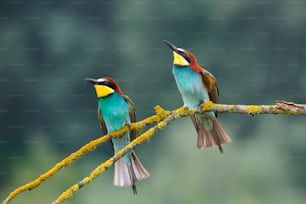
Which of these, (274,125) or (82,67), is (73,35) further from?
(274,125)

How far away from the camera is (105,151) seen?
729 cm

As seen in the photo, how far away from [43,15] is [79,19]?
45 centimetres

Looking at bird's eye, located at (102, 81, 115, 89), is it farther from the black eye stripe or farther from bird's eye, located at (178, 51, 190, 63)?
bird's eye, located at (178, 51, 190, 63)

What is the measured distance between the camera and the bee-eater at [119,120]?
243cm

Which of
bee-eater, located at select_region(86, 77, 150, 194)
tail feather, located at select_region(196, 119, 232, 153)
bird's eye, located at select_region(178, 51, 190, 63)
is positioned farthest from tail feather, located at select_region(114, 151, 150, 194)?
bird's eye, located at select_region(178, 51, 190, 63)

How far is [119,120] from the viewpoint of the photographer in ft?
8.20

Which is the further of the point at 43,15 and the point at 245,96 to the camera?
the point at 43,15

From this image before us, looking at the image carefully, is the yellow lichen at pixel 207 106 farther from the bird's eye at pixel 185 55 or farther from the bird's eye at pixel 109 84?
the bird's eye at pixel 109 84

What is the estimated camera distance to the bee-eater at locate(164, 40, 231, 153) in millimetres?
2371

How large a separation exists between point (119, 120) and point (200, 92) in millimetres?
236

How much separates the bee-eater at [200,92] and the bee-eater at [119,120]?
0.49 feet

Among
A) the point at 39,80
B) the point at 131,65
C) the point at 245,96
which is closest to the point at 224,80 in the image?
the point at 245,96

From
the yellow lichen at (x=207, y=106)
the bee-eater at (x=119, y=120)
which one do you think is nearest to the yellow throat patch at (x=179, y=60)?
the bee-eater at (x=119, y=120)

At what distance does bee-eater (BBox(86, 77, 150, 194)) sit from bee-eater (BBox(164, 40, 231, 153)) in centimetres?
15
